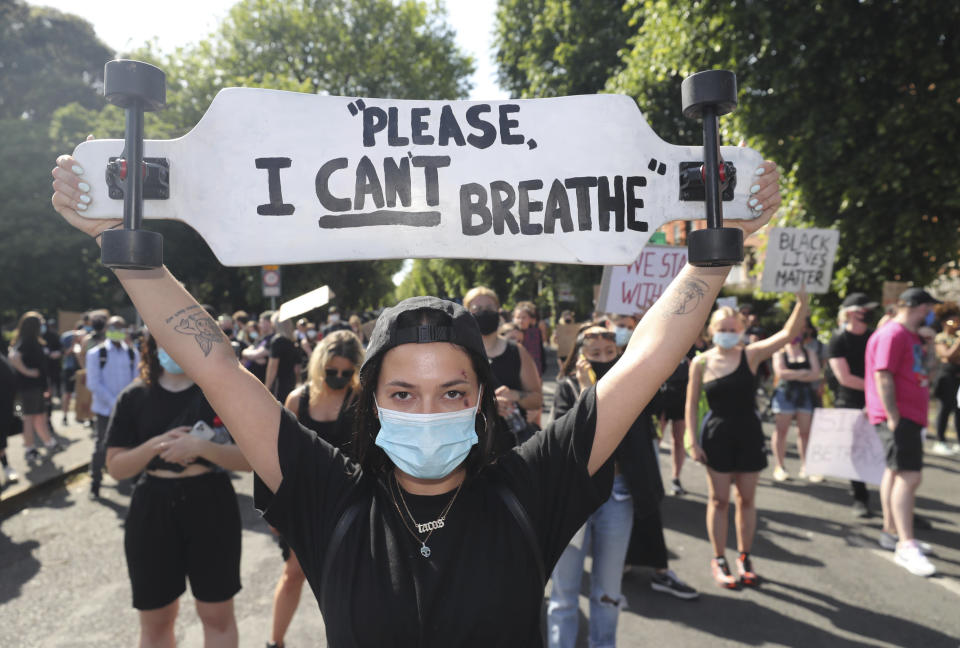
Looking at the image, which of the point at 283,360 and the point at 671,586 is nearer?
the point at 671,586

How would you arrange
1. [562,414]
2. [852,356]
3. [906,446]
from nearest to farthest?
[562,414] → [906,446] → [852,356]

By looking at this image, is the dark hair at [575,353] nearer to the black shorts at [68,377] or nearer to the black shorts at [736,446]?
the black shorts at [736,446]

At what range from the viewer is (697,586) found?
4527mm

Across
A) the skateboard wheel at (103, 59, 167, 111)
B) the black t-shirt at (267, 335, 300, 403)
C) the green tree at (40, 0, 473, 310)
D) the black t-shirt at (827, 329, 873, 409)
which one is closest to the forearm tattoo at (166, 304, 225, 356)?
the skateboard wheel at (103, 59, 167, 111)

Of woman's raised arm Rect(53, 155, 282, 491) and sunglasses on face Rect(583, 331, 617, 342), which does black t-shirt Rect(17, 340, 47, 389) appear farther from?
woman's raised arm Rect(53, 155, 282, 491)

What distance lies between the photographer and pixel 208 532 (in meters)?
3.01

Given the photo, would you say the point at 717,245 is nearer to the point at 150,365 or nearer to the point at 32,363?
the point at 150,365

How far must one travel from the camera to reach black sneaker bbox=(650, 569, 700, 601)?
4352 millimetres

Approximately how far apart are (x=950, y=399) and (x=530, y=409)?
293 inches

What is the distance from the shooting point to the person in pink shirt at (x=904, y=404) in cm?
488

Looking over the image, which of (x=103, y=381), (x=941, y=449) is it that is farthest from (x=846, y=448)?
(x=103, y=381)

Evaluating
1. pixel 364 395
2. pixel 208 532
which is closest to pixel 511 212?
pixel 364 395

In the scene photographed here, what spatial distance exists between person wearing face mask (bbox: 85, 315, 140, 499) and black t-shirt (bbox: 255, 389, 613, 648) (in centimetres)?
617

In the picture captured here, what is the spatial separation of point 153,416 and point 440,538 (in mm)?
2192
